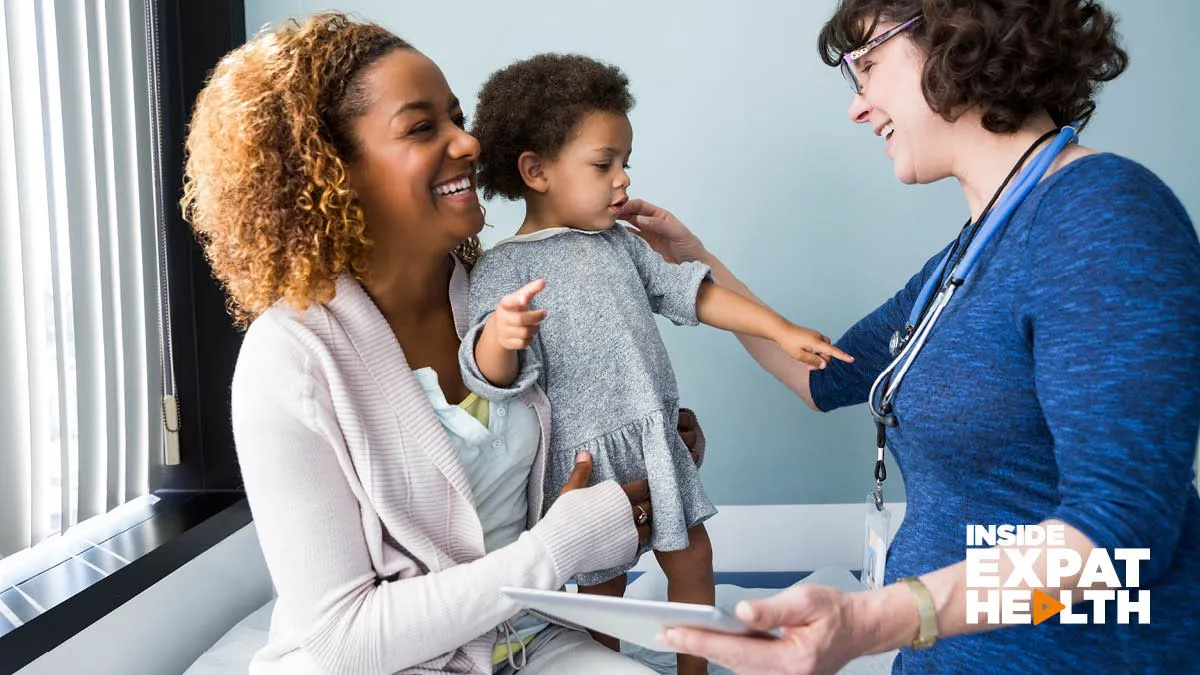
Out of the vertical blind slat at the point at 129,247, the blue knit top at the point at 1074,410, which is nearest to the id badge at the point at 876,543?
the blue knit top at the point at 1074,410

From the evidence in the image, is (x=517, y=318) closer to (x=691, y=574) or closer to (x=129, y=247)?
(x=691, y=574)

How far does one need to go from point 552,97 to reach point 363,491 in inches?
32.8

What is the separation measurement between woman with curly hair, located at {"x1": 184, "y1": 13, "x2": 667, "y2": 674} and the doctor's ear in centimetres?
30

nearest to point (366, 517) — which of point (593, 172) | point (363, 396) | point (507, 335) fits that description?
point (363, 396)

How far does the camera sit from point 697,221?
293 cm

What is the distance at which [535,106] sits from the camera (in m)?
1.77

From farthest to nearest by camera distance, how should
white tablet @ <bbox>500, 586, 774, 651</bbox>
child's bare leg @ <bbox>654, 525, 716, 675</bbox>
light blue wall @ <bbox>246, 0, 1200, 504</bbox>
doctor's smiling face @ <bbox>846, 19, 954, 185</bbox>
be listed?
light blue wall @ <bbox>246, 0, 1200, 504</bbox> < child's bare leg @ <bbox>654, 525, 716, 675</bbox> < doctor's smiling face @ <bbox>846, 19, 954, 185</bbox> < white tablet @ <bbox>500, 586, 774, 651</bbox>

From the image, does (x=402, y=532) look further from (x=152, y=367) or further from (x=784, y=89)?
(x=784, y=89)

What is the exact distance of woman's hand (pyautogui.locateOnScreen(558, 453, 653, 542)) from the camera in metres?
1.54

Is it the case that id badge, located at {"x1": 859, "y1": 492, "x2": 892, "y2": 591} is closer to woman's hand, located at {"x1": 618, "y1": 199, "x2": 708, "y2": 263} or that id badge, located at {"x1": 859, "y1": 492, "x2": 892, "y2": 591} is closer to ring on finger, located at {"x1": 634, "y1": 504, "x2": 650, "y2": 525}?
ring on finger, located at {"x1": 634, "y1": 504, "x2": 650, "y2": 525}

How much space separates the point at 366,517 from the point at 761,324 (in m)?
0.78

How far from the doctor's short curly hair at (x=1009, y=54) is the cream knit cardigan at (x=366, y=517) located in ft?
2.55

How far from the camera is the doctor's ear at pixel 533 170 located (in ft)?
5.88

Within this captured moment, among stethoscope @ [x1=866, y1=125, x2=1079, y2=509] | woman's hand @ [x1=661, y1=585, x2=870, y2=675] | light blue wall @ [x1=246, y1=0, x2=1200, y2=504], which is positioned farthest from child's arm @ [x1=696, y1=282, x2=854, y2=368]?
light blue wall @ [x1=246, y1=0, x2=1200, y2=504]
